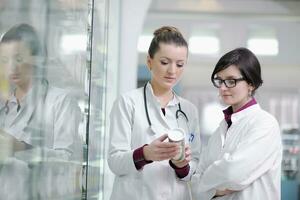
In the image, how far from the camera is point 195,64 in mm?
4262

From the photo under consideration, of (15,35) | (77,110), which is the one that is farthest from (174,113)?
(15,35)

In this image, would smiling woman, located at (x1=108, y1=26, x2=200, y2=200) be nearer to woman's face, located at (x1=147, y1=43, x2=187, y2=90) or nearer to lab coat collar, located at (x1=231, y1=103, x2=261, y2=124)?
woman's face, located at (x1=147, y1=43, x2=187, y2=90)

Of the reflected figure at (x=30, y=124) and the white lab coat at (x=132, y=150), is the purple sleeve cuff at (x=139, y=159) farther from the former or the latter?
the reflected figure at (x=30, y=124)

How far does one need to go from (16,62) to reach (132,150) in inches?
23.9

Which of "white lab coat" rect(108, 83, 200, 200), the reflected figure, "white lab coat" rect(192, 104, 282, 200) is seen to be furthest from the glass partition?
"white lab coat" rect(192, 104, 282, 200)

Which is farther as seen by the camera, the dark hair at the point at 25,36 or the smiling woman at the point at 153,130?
the smiling woman at the point at 153,130

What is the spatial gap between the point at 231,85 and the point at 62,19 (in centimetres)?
60

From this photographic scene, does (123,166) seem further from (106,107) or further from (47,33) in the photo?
(106,107)

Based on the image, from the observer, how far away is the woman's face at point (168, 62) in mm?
1448

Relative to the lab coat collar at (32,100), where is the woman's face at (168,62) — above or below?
above

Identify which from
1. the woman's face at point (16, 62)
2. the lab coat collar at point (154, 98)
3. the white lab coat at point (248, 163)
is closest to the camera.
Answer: the woman's face at point (16, 62)

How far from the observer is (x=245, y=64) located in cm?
139

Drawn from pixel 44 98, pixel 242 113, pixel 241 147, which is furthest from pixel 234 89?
pixel 44 98

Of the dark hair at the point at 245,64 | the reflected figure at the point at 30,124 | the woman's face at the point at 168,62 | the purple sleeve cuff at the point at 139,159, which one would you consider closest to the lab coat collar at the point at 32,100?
the reflected figure at the point at 30,124
